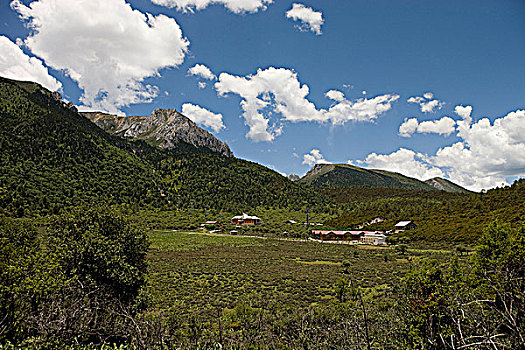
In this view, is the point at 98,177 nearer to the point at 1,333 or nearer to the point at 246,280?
the point at 246,280

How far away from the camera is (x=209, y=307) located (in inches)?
821

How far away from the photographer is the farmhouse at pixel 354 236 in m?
70.9

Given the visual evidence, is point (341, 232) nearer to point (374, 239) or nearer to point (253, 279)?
point (374, 239)

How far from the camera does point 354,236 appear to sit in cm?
7738

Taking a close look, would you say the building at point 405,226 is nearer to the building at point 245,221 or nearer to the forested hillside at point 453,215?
the forested hillside at point 453,215

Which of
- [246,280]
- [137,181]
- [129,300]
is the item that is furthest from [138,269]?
[137,181]

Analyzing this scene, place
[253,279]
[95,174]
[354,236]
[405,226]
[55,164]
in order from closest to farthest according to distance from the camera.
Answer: [253,279] → [354,236] → [405,226] → [55,164] → [95,174]

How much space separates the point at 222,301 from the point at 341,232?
6476 cm

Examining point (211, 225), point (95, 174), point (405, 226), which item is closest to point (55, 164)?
point (95, 174)

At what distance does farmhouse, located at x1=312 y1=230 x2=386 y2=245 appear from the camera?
7094 centimetres

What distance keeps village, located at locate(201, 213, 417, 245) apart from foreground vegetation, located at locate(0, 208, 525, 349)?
43639mm

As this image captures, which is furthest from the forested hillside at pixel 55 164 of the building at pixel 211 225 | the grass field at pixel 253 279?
the grass field at pixel 253 279

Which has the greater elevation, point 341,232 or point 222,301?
point 341,232

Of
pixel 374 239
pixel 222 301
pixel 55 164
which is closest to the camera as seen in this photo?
pixel 222 301
